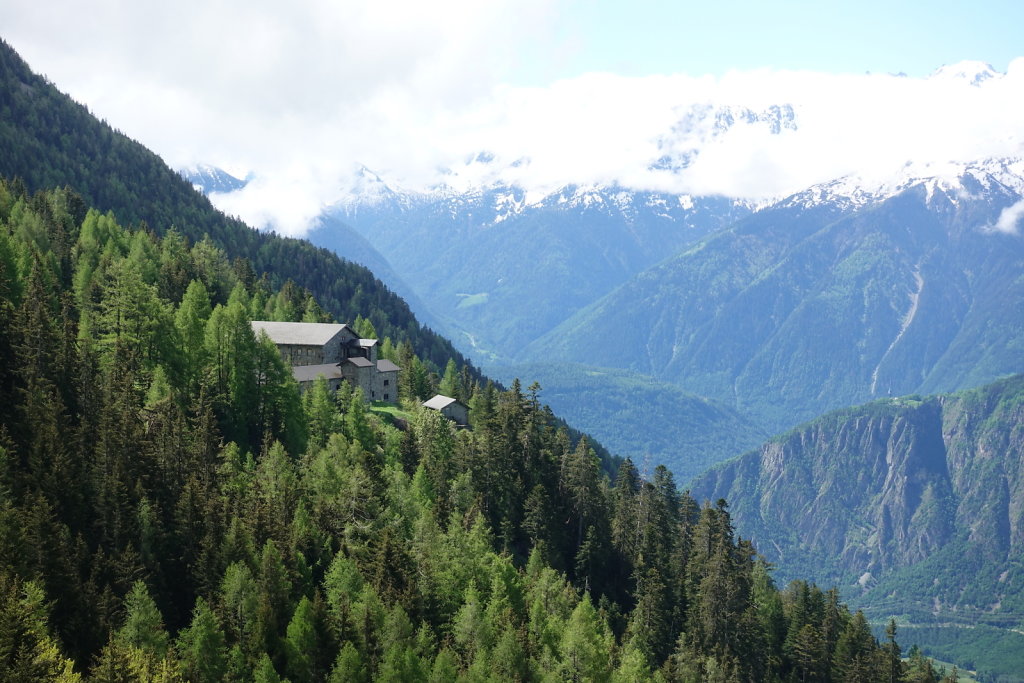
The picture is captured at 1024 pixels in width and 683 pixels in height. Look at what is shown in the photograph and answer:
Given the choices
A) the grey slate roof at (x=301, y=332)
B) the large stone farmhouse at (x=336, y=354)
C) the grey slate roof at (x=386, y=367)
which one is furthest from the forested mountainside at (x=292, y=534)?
the grey slate roof at (x=386, y=367)

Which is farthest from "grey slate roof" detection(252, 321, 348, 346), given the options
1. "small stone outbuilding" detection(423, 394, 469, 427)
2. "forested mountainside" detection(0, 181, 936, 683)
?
"small stone outbuilding" detection(423, 394, 469, 427)

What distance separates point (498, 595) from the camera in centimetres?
7125

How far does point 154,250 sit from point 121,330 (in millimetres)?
46390

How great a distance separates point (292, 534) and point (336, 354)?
56.3 metres

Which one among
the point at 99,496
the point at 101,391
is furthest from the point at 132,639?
the point at 101,391

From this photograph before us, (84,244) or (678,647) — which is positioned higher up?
(84,244)

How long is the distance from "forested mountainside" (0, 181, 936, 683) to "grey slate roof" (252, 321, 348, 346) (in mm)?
12913

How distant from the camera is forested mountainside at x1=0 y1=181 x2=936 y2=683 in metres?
54.3

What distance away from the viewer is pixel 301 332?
122m

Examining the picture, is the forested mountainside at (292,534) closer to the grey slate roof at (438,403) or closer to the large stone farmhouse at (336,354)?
the grey slate roof at (438,403)

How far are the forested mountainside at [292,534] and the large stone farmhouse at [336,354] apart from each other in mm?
11666

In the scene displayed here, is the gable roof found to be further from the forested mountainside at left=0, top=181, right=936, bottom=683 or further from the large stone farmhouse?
the large stone farmhouse

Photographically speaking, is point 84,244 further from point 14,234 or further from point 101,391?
point 101,391

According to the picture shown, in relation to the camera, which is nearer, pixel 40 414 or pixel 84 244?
pixel 40 414
